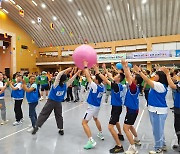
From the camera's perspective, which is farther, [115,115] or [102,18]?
[102,18]

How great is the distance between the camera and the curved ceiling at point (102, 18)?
1658cm

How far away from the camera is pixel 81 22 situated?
19922 millimetres

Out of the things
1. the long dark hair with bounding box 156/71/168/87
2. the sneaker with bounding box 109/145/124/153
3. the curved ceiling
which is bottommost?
the sneaker with bounding box 109/145/124/153

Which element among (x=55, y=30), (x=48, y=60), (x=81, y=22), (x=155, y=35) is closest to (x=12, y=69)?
(x=48, y=60)

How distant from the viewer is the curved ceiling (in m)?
16.6

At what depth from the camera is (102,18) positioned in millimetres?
18797

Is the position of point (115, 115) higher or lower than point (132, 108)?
lower

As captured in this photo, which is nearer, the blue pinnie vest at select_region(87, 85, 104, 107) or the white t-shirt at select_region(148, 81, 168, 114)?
the white t-shirt at select_region(148, 81, 168, 114)

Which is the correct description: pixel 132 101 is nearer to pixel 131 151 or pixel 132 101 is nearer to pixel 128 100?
pixel 128 100

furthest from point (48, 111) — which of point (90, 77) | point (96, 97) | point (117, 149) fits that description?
point (117, 149)

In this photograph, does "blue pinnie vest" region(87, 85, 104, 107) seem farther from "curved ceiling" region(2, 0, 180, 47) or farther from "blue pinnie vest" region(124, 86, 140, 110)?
"curved ceiling" region(2, 0, 180, 47)

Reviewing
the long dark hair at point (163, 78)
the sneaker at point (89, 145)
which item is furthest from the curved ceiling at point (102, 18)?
the sneaker at point (89, 145)

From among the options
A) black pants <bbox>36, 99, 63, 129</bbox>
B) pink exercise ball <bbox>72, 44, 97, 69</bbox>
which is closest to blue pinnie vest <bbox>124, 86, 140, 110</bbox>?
pink exercise ball <bbox>72, 44, 97, 69</bbox>

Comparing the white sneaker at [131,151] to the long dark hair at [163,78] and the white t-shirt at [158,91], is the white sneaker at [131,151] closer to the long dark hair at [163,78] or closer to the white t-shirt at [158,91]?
the white t-shirt at [158,91]
